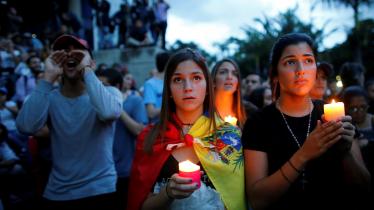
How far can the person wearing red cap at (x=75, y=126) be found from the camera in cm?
278

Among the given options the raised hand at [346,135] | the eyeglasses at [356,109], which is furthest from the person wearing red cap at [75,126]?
the eyeglasses at [356,109]

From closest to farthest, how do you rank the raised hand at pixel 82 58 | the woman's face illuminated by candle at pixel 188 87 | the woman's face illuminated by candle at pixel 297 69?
the woman's face illuminated by candle at pixel 297 69 < the woman's face illuminated by candle at pixel 188 87 < the raised hand at pixel 82 58

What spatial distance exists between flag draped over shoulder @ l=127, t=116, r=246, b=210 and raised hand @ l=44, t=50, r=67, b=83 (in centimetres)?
101

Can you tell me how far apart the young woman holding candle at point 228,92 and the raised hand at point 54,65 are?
68.4 inches

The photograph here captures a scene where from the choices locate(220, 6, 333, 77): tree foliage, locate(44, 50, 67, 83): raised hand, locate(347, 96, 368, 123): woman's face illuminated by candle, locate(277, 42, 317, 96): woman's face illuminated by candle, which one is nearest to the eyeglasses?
locate(347, 96, 368, 123): woman's face illuminated by candle

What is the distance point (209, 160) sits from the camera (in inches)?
86.6

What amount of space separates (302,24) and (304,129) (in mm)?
35436

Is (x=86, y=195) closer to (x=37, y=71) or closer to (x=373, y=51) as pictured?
(x=37, y=71)

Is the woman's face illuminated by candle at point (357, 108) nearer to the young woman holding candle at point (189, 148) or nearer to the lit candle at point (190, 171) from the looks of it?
the young woman holding candle at point (189, 148)

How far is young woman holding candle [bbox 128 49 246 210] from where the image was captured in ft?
7.00

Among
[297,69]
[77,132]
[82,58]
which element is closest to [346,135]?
[297,69]

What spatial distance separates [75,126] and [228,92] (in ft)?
5.74

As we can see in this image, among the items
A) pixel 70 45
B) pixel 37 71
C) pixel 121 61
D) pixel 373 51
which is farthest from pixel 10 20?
pixel 373 51

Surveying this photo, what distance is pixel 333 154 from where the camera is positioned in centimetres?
190
